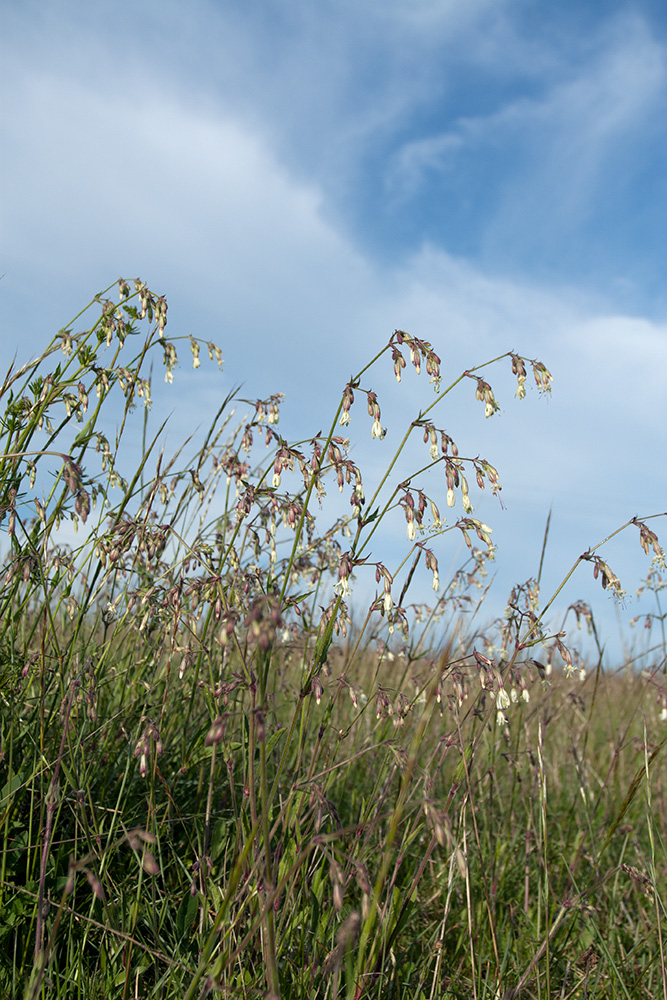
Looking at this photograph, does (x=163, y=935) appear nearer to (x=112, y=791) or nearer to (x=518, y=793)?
(x=112, y=791)

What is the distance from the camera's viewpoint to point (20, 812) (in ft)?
8.52

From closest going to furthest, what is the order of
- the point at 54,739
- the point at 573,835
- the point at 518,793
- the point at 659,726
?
the point at 54,739, the point at 573,835, the point at 518,793, the point at 659,726

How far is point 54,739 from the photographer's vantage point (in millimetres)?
2564

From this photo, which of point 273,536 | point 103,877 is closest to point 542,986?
point 103,877

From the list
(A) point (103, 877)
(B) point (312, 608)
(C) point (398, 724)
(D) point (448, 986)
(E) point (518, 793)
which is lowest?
(D) point (448, 986)

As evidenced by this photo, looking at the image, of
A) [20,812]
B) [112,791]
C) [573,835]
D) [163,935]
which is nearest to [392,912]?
[163,935]

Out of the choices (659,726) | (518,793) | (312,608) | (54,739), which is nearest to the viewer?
(54,739)

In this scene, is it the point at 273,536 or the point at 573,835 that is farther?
the point at 573,835

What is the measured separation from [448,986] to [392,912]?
0.63 m

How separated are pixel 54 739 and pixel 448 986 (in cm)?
163

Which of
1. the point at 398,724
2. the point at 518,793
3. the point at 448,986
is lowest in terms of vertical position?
the point at 448,986

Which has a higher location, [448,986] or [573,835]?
[573,835]

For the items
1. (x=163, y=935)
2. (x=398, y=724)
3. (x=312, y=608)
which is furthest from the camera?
(x=312, y=608)

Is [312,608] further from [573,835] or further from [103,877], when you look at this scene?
[573,835]
